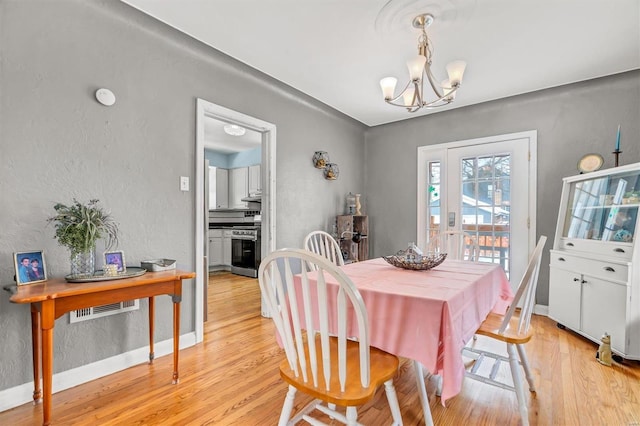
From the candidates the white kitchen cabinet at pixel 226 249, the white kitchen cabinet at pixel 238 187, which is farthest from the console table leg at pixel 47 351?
the white kitchen cabinet at pixel 238 187

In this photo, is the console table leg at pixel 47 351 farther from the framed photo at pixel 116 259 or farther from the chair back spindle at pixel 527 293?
the chair back spindle at pixel 527 293

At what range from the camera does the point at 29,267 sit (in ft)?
5.31

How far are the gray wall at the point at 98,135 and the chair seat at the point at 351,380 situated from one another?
1.54m

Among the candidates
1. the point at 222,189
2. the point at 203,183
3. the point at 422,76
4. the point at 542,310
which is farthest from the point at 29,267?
the point at 222,189

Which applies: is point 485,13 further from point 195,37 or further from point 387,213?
point 387,213

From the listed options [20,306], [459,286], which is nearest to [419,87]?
[459,286]

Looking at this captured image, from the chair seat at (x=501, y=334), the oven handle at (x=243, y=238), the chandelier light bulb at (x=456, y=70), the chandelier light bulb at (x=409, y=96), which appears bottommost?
the chair seat at (x=501, y=334)

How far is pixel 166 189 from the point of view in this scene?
2324mm

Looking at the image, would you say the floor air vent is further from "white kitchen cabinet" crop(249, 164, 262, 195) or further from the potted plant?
"white kitchen cabinet" crop(249, 164, 262, 195)

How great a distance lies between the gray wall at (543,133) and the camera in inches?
117

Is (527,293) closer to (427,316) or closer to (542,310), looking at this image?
(427,316)

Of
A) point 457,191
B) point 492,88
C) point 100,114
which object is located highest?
point 492,88

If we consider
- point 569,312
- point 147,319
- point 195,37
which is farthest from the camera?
point 569,312

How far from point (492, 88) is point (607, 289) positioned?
2.19 meters
